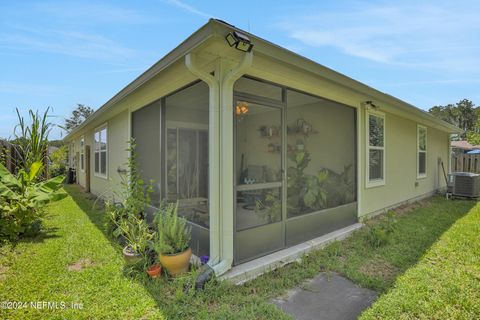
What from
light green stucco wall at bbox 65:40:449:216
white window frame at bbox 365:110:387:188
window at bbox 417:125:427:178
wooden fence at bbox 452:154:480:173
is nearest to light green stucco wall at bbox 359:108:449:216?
Answer: light green stucco wall at bbox 65:40:449:216

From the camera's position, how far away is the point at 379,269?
330cm

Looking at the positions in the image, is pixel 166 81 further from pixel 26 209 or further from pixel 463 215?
pixel 463 215

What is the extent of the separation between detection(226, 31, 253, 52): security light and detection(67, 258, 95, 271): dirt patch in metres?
3.31

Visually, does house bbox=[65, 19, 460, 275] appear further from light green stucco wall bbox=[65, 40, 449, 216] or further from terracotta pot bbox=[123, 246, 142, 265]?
terracotta pot bbox=[123, 246, 142, 265]

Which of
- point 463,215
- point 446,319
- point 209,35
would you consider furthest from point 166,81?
point 463,215

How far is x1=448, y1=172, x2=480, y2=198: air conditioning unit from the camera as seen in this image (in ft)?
27.0

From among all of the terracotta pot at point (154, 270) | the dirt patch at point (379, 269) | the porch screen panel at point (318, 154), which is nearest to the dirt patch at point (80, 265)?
the terracotta pot at point (154, 270)

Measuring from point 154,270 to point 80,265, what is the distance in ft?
3.91

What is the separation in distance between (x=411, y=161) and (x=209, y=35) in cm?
785

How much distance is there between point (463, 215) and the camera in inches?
243

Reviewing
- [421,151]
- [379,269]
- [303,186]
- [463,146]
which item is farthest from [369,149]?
[463,146]

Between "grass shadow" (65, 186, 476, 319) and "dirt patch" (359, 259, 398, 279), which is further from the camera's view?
"dirt patch" (359, 259, 398, 279)

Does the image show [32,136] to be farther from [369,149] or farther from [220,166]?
[369,149]

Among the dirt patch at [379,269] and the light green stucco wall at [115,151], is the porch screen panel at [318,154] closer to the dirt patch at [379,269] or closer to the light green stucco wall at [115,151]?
the dirt patch at [379,269]
